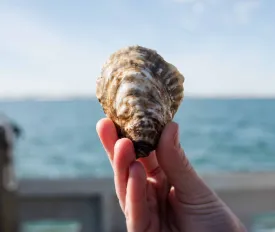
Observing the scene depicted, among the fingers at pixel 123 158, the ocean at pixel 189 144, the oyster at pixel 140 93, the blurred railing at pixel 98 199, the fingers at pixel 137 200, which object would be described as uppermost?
the oyster at pixel 140 93

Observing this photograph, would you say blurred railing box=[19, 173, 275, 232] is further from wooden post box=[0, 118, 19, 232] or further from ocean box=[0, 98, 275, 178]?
ocean box=[0, 98, 275, 178]

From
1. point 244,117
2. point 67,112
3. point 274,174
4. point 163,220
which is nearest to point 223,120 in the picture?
point 244,117

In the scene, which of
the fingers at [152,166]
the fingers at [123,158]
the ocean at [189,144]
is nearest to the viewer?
the fingers at [123,158]

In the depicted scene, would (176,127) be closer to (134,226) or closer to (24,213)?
(134,226)

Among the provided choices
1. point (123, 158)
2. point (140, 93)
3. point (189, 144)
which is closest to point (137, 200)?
point (123, 158)

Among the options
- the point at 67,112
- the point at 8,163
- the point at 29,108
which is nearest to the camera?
the point at 8,163

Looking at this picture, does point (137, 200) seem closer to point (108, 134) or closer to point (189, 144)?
point (108, 134)

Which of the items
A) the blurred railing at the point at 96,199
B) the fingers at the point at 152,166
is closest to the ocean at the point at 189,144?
the blurred railing at the point at 96,199

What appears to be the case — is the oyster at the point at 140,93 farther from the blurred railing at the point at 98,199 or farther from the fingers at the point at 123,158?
the blurred railing at the point at 98,199
